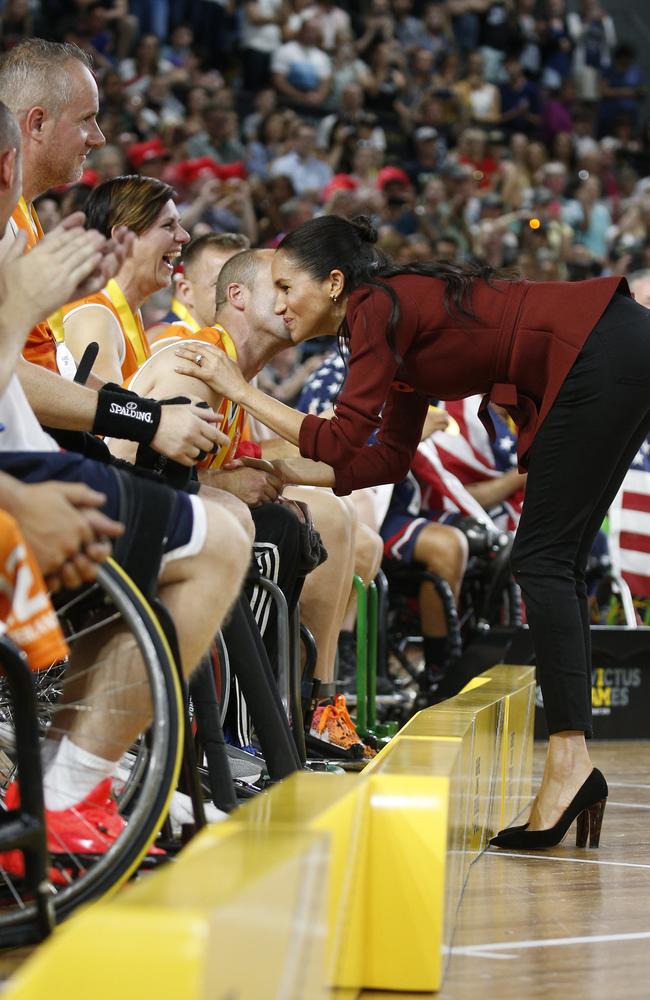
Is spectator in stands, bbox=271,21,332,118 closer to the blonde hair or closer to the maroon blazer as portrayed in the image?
the blonde hair

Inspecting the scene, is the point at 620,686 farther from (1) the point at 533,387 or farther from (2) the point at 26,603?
(2) the point at 26,603

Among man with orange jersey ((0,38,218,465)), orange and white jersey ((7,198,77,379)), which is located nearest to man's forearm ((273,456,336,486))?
man with orange jersey ((0,38,218,465))

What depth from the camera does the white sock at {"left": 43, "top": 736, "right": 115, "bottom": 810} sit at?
199 centimetres

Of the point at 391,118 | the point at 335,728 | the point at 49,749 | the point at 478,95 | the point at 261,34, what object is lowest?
the point at 335,728

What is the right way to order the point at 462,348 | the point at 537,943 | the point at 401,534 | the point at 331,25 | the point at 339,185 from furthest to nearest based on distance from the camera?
the point at 331,25 < the point at 339,185 < the point at 401,534 < the point at 462,348 < the point at 537,943

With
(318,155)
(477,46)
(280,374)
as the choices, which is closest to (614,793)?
(280,374)

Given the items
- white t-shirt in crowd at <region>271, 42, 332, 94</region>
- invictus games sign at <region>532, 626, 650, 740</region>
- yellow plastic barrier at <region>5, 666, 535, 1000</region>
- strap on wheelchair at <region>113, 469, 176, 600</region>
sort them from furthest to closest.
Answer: white t-shirt in crowd at <region>271, 42, 332, 94</region>
invictus games sign at <region>532, 626, 650, 740</region>
strap on wheelchair at <region>113, 469, 176, 600</region>
yellow plastic barrier at <region>5, 666, 535, 1000</region>

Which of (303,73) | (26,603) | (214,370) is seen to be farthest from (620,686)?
(303,73)

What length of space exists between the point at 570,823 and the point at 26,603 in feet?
5.62

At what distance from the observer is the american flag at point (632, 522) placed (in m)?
6.00

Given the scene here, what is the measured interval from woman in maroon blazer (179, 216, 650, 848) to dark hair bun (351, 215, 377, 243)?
9cm

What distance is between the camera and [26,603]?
63.5 inches

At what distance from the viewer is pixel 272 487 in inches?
124

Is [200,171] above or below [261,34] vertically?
below
